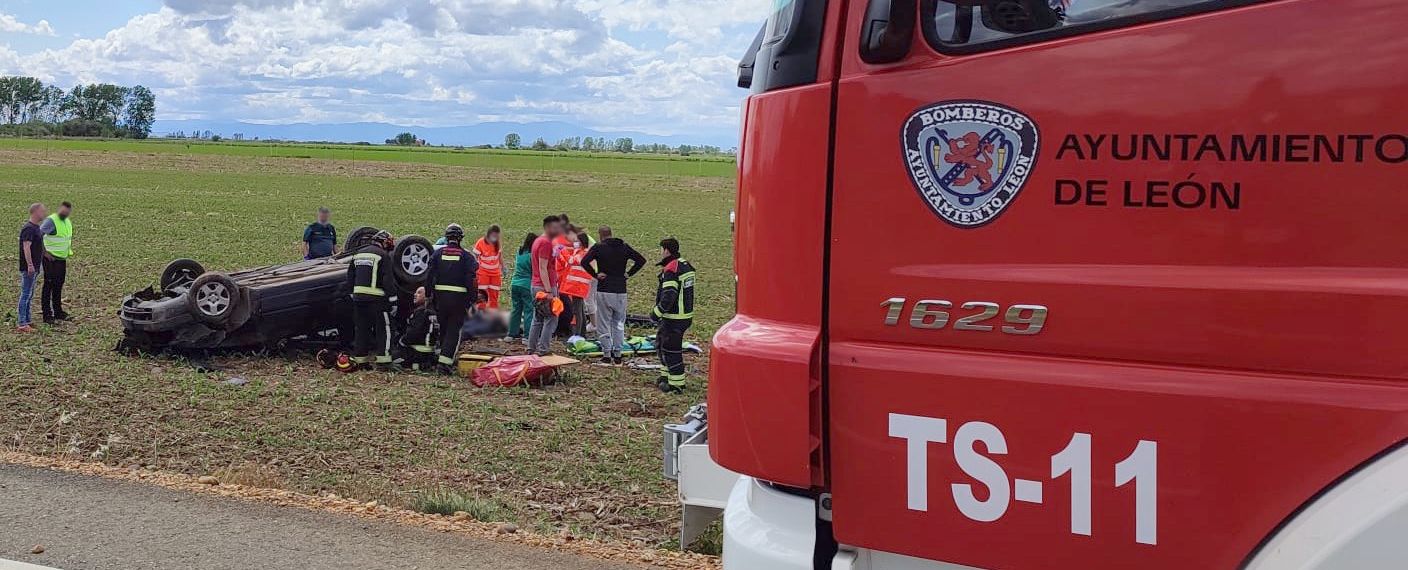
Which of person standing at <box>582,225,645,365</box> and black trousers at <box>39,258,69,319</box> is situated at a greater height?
person standing at <box>582,225,645,365</box>

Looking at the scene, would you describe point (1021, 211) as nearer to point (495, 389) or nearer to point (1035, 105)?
point (1035, 105)

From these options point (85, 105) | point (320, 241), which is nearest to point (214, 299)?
point (320, 241)

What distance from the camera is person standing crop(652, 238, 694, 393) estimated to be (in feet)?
37.7

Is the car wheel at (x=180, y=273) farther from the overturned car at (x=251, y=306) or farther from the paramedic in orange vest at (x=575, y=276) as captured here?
the paramedic in orange vest at (x=575, y=276)

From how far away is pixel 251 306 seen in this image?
11.9m

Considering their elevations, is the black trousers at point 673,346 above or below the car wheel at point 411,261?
below

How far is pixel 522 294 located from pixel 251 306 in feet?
10.6

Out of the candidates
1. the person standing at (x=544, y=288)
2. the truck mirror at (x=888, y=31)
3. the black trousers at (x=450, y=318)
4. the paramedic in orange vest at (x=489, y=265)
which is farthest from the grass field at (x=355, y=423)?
the truck mirror at (x=888, y=31)

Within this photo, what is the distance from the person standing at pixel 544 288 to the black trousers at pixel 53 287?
5789 mm

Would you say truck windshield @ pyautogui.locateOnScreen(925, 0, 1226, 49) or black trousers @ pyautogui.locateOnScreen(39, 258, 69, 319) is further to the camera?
black trousers @ pyautogui.locateOnScreen(39, 258, 69, 319)

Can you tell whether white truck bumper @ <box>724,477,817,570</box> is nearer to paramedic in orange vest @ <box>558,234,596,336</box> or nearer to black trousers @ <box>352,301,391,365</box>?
black trousers @ <box>352,301,391,365</box>

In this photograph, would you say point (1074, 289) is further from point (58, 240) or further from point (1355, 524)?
point (58, 240)

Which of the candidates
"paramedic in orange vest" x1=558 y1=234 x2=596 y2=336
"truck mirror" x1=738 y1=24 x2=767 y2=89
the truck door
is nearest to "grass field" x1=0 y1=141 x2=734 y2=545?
"paramedic in orange vest" x1=558 y1=234 x2=596 y2=336

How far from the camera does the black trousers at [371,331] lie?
1195cm
